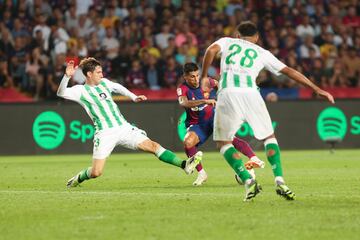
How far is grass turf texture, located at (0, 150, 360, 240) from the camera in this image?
27.6ft

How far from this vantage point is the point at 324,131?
946 inches

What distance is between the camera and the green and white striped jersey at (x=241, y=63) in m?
11.0

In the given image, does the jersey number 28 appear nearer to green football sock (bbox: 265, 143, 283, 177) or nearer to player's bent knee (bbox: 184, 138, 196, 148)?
green football sock (bbox: 265, 143, 283, 177)

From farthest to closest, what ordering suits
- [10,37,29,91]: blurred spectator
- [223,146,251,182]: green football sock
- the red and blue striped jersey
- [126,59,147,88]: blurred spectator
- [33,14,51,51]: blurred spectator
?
1. [33,14,51,51]: blurred spectator
2. [126,59,147,88]: blurred spectator
3. [10,37,29,91]: blurred spectator
4. the red and blue striped jersey
5. [223,146,251,182]: green football sock

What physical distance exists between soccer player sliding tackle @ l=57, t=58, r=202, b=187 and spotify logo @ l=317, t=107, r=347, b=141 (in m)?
10.9

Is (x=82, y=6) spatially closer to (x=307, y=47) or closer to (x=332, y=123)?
(x=307, y=47)

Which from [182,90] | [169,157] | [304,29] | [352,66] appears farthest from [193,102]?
[304,29]

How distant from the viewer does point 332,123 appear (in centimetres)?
2409

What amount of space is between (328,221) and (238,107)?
2346 millimetres

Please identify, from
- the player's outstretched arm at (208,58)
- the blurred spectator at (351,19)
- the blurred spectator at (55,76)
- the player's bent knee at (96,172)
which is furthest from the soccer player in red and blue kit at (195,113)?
the blurred spectator at (351,19)

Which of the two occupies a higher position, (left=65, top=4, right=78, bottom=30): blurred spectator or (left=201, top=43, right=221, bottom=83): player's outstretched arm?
(left=201, top=43, right=221, bottom=83): player's outstretched arm

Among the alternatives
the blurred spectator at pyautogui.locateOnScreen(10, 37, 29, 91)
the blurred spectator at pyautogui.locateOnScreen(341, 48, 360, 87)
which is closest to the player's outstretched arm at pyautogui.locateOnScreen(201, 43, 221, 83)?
the blurred spectator at pyautogui.locateOnScreen(10, 37, 29, 91)

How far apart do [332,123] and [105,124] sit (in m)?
11.4

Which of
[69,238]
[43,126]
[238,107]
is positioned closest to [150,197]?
[238,107]
